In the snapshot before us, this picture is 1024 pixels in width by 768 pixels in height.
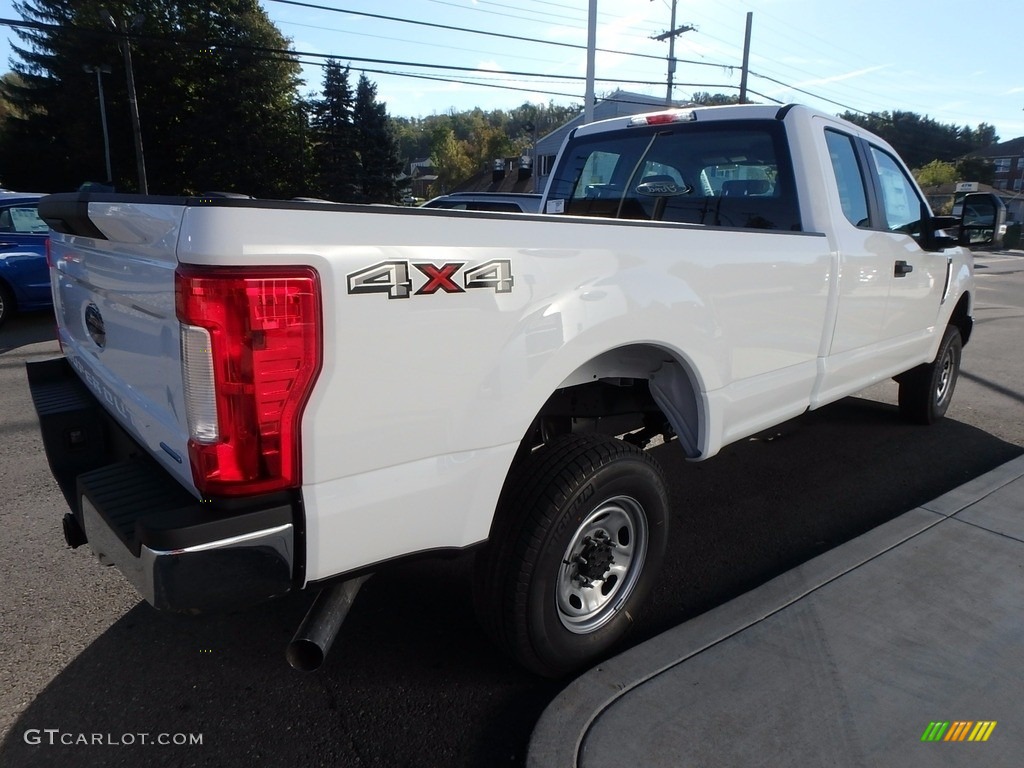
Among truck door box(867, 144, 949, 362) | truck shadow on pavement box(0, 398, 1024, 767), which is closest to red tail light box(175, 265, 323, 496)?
truck shadow on pavement box(0, 398, 1024, 767)

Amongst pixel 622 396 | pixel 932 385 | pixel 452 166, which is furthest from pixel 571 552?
pixel 452 166

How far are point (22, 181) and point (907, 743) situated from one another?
5148 centimetres

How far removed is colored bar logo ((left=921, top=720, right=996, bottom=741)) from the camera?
221cm

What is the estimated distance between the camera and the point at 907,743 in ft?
7.16

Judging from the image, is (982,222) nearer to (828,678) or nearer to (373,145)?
(828,678)

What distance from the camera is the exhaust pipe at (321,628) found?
6.40ft

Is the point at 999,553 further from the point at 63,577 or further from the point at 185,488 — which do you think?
the point at 63,577

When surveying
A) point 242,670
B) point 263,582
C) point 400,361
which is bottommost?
point 242,670

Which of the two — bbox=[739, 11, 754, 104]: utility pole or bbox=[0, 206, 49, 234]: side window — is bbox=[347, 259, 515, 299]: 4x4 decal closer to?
bbox=[0, 206, 49, 234]: side window

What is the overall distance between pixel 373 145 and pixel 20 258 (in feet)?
137

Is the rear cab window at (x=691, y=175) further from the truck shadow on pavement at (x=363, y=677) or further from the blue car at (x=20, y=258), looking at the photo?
the blue car at (x=20, y=258)

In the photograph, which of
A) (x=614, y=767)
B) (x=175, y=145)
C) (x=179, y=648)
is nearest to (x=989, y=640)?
(x=614, y=767)

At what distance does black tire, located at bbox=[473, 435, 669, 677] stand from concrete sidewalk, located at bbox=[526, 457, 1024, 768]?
15 centimetres

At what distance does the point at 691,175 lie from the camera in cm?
398
